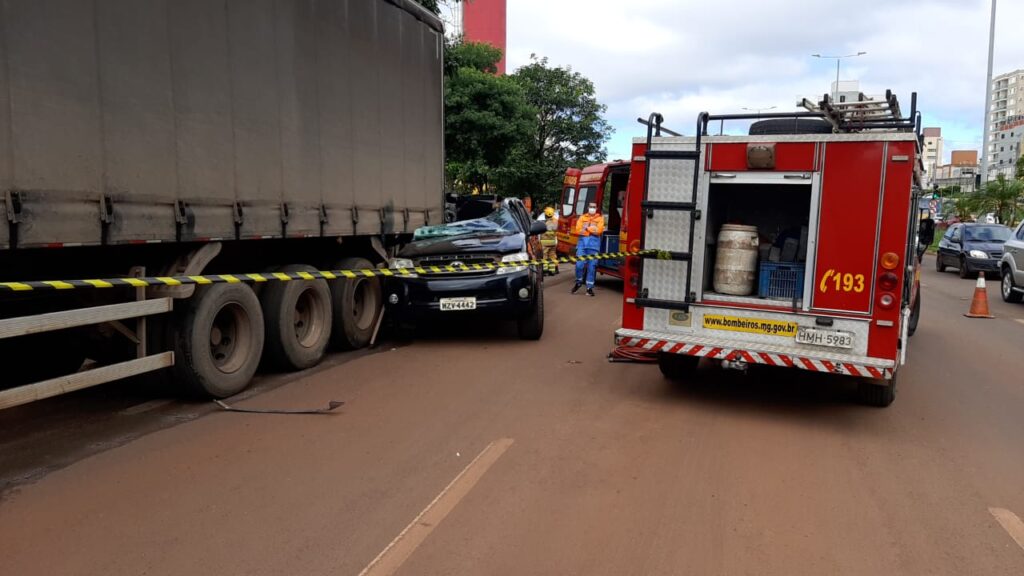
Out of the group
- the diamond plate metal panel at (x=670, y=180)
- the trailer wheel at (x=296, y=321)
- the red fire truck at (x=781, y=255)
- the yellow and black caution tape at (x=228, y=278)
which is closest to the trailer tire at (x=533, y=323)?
the yellow and black caution tape at (x=228, y=278)

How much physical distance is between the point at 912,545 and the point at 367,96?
6.88 m

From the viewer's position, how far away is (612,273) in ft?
50.4

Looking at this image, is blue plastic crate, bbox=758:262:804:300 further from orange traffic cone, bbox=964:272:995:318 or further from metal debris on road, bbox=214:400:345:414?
orange traffic cone, bbox=964:272:995:318

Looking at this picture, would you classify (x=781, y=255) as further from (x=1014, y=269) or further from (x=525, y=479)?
(x=1014, y=269)

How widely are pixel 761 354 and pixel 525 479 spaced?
7.68 feet

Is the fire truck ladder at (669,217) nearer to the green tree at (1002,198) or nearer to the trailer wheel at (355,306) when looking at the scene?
the trailer wheel at (355,306)

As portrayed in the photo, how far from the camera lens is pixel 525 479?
4.50 m

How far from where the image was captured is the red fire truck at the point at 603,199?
604 inches

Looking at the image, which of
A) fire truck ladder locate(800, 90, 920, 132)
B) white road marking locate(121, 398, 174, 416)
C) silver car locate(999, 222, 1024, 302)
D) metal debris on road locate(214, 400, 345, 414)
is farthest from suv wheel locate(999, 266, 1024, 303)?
white road marking locate(121, 398, 174, 416)

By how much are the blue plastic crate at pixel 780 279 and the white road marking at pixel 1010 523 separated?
89.0 inches

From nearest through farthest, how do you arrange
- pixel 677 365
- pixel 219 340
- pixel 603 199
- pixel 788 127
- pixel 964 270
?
pixel 219 340 < pixel 677 365 < pixel 788 127 < pixel 603 199 < pixel 964 270

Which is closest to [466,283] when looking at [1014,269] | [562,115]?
[1014,269]

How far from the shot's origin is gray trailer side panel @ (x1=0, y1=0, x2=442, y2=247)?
4.58 m

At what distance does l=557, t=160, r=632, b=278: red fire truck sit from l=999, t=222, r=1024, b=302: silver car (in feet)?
24.4
